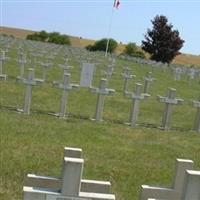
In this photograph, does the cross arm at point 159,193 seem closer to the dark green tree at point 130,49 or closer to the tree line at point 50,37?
the dark green tree at point 130,49

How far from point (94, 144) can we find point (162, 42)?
64975 mm

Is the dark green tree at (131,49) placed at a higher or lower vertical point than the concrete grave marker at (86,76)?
lower

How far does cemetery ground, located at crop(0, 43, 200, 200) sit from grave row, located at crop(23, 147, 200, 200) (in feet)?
7.97

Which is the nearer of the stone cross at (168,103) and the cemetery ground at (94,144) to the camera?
the cemetery ground at (94,144)

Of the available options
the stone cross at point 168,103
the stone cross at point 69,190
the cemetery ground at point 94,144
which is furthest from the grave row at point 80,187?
the stone cross at point 168,103

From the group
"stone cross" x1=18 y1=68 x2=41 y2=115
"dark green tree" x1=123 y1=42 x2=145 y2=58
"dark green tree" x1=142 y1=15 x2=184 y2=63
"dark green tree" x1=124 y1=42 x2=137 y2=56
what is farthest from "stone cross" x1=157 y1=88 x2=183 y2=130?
"dark green tree" x1=124 y1=42 x2=137 y2=56

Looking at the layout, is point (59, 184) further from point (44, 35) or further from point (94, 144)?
point (44, 35)

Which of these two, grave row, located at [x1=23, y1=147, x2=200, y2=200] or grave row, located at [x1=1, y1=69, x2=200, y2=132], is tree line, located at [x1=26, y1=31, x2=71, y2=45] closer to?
grave row, located at [x1=1, y1=69, x2=200, y2=132]

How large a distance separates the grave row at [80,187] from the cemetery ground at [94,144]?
243cm

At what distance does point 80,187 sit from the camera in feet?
11.4

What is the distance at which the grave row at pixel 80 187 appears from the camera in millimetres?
3137

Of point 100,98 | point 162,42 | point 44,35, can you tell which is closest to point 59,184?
point 100,98

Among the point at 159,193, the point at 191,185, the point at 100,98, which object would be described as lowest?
the point at 100,98

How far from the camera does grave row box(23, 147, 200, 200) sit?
10.3 feet
